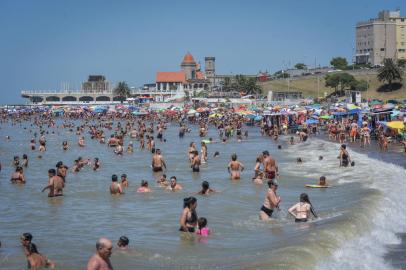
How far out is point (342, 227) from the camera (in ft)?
38.2

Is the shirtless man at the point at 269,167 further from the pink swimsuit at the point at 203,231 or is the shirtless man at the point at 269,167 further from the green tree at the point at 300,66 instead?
the green tree at the point at 300,66

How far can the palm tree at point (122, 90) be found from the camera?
137 m

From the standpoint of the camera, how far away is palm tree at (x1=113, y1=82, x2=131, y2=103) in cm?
13662

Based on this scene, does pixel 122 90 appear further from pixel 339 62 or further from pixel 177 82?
pixel 339 62

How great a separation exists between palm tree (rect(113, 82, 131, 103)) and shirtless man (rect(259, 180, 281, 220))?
410 feet

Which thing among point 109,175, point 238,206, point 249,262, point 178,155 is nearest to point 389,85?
point 178,155

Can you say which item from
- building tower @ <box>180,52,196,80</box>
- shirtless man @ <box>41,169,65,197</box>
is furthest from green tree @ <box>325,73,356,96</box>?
shirtless man @ <box>41,169,65,197</box>

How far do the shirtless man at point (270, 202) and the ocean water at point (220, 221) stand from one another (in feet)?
0.75

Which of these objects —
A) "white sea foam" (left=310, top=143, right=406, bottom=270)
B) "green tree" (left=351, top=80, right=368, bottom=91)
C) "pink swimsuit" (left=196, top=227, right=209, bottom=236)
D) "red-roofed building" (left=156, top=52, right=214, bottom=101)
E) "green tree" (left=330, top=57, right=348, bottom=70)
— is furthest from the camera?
"red-roofed building" (left=156, top=52, right=214, bottom=101)

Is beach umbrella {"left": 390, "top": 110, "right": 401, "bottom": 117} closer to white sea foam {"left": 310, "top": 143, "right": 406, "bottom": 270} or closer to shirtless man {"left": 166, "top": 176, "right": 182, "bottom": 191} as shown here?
white sea foam {"left": 310, "top": 143, "right": 406, "bottom": 270}

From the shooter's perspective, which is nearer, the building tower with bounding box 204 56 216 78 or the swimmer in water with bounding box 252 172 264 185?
the swimmer in water with bounding box 252 172 264 185

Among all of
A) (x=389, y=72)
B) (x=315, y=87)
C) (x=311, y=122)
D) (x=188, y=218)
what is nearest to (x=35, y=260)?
(x=188, y=218)

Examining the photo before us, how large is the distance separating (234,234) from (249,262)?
8.21 feet

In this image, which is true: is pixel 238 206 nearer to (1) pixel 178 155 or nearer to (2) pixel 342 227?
(2) pixel 342 227
